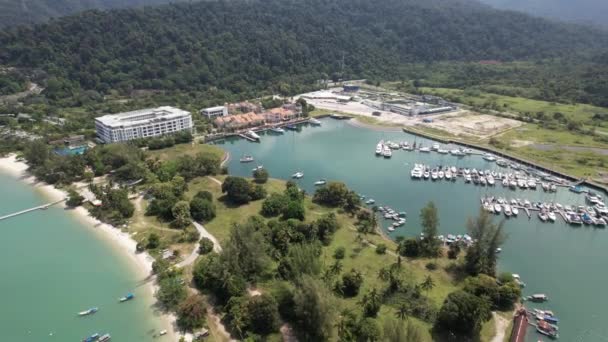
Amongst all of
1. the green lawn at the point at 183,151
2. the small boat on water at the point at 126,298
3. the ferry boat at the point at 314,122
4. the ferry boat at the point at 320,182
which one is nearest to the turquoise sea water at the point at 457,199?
the ferry boat at the point at 320,182

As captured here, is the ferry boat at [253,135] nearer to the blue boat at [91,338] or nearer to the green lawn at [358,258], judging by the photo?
the green lawn at [358,258]

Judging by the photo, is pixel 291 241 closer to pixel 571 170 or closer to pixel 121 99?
pixel 571 170

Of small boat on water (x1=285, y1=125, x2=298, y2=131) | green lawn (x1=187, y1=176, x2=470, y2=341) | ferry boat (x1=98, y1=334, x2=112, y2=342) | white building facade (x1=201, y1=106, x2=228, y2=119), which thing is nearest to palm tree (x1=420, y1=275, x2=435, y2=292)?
green lawn (x1=187, y1=176, x2=470, y2=341)

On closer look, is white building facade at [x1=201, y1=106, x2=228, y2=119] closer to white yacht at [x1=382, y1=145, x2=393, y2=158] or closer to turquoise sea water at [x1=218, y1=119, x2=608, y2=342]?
turquoise sea water at [x1=218, y1=119, x2=608, y2=342]

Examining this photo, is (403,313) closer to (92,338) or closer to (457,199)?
(92,338)

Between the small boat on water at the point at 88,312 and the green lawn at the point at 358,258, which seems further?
the green lawn at the point at 358,258

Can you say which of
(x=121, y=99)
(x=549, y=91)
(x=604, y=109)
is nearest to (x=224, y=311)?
(x=121, y=99)
